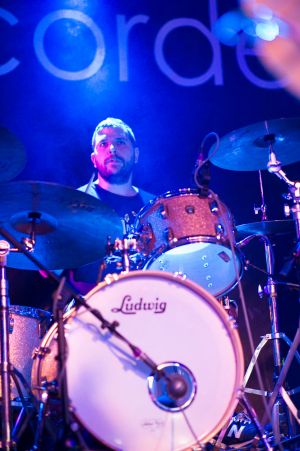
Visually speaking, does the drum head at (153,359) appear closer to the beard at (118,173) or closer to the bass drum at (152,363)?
the bass drum at (152,363)

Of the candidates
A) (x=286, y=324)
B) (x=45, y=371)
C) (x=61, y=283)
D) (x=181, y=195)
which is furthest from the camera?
(x=286, y=324)

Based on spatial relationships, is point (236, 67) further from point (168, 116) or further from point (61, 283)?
point (61, 283)

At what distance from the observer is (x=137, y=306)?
9.10 ft

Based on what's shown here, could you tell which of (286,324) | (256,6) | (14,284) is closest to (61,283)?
(14,284)

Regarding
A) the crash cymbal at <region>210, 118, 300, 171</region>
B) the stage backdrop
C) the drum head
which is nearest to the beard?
the stage backdrop

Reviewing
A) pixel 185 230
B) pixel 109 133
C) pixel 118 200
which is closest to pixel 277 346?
pixel 185 230

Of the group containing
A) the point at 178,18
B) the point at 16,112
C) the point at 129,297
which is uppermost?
the point at 178,18

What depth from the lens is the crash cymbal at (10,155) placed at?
10.6ft

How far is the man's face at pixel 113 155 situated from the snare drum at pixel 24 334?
1269 mm

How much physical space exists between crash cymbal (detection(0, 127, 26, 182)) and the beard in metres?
1.09

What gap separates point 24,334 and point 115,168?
4.77 feet

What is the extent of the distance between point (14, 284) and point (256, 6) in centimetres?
278

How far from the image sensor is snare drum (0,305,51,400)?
3.56 metres

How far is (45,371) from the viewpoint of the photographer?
2951 millimetres
